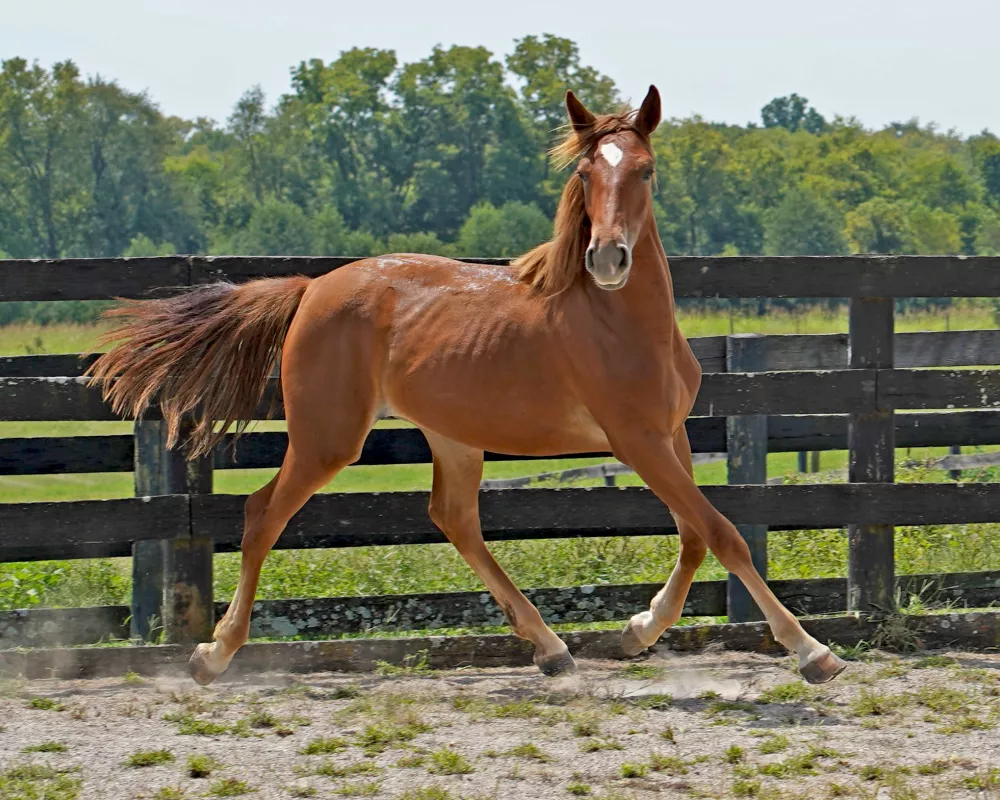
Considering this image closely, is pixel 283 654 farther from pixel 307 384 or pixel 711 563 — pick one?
pixel 711 563

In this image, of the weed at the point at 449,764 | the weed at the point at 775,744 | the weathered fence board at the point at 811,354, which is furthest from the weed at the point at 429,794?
the weathered fence board at the point at 811,354

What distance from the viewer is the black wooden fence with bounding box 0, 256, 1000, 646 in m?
5.27

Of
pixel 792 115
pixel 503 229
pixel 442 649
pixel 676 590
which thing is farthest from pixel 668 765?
pixel 792 115

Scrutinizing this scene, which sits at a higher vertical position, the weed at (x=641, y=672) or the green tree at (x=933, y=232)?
the green tree at (x=933, y=232)

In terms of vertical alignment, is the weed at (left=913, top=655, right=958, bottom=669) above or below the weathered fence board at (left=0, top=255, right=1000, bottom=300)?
below

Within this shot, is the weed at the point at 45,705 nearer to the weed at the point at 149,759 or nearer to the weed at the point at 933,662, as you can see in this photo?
the weed at the point at 149,759

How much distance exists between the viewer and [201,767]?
147 inches

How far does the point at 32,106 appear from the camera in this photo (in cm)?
7325

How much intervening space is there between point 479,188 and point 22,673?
236 ft

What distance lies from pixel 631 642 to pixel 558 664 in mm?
301

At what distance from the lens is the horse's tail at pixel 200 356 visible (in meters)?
5.20

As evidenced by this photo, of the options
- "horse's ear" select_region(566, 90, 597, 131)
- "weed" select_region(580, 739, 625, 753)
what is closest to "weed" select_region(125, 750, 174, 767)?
"weed" select_region(580, 739, 625, 753)

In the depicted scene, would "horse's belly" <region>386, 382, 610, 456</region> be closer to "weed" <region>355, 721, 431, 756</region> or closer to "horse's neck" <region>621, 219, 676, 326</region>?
"horse's neck" <region>621, 219, 676, 326</region>

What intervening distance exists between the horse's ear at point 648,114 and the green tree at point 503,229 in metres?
60.2
